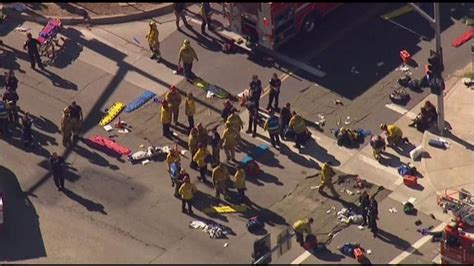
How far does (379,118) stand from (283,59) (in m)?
4.71

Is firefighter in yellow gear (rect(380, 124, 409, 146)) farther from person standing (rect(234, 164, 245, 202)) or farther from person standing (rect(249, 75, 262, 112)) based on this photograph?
person standing (rect(234, 164, 245, 202))

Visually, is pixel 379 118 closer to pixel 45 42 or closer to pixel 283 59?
pixel 283 59

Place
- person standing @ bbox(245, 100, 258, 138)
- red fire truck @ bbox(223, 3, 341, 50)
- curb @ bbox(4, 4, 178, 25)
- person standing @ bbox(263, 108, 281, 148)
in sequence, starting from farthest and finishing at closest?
curb @ bbox(4, 4, 178, 25) < red fire truck @ bbox(223, 3, 341, 50) < person standing @ bbox(245, 100, 258, 138) < person standing @ bbox(263, 108, 281, 148)

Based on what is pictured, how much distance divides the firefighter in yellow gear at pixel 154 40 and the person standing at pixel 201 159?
22.3 ft

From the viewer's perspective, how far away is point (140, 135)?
150ft

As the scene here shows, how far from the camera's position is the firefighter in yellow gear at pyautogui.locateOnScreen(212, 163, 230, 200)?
41.9 metres

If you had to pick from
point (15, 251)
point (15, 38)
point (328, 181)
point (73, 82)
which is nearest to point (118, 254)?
point (15, 251)

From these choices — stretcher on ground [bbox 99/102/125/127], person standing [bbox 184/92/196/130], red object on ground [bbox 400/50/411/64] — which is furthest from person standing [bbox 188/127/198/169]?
red object on ground [bbox 400/50/411/64]

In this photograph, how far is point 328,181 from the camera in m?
42.2

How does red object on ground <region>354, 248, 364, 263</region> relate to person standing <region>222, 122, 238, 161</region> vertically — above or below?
below

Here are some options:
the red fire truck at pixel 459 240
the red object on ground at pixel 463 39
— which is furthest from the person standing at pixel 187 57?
the red fire truck at pixel 459 240

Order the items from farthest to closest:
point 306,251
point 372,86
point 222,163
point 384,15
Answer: point 384,15
point 372,86
point 222,163
point 306,251

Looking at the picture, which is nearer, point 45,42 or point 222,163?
point 222,163

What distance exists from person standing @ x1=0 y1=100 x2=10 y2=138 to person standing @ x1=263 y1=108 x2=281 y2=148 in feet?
26.3
